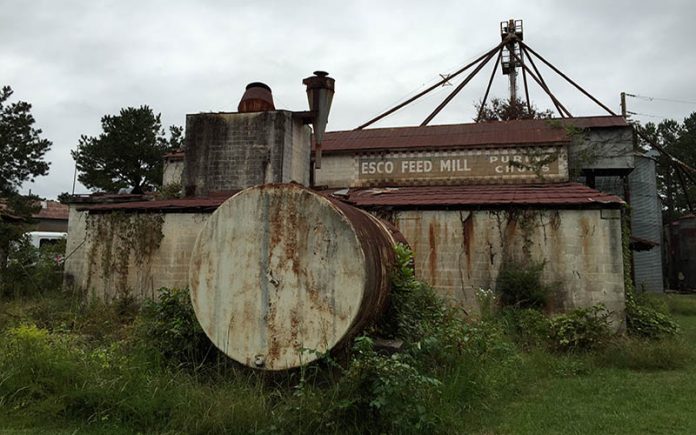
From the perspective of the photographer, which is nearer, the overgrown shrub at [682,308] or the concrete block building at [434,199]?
the concrete block building at [434,199]

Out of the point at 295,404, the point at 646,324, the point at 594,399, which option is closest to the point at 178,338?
the point at 295,404

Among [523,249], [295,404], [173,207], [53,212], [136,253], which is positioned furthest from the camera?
[53,212]

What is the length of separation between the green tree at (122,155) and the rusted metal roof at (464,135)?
52.1ft

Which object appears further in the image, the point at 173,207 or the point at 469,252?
the point at 173,207

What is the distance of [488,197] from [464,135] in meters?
5.97

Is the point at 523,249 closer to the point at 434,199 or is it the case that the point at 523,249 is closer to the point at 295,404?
the point at 434,199

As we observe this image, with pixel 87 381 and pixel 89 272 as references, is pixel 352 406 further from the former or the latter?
pixel 89 272

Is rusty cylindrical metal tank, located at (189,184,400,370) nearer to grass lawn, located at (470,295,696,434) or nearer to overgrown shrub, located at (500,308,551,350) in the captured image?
grass lawn, located at (470,295,696,434)

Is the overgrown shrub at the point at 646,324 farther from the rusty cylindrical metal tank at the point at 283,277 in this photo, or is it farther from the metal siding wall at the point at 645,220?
the metal siding wall at the point at 645,220

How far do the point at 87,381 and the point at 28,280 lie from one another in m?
11.9

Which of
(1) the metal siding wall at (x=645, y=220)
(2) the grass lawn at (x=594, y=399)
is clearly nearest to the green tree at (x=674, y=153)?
(1) the metal siding wall at (x=645, y=220)

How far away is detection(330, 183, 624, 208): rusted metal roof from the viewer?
34.9 ft

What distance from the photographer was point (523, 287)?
412 inches

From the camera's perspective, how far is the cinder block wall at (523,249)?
1023cm
